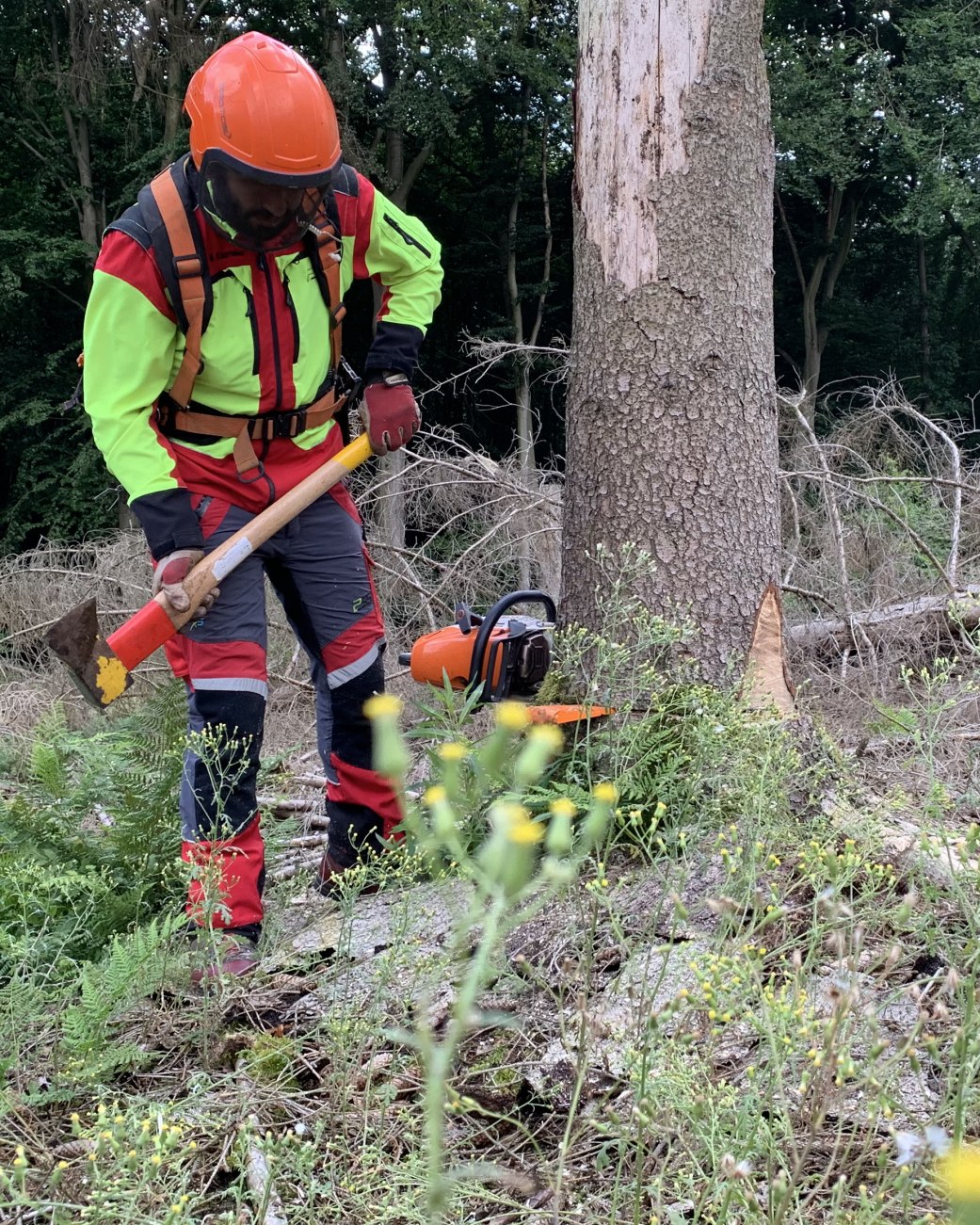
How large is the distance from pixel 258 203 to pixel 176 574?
973mm

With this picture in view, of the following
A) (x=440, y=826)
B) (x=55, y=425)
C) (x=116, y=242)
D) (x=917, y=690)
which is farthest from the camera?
(x=55, y=425)

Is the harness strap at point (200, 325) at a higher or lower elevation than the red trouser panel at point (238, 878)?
higher

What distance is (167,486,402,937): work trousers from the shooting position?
8.65 ft

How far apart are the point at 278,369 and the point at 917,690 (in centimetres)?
325

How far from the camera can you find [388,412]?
10.2 ft

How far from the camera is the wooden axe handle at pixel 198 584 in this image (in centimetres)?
267

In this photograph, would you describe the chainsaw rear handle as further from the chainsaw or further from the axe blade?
the axe blade

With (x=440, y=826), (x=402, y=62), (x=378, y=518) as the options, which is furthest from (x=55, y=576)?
(x=402, y=62)

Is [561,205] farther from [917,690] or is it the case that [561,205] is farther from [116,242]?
[116,242]

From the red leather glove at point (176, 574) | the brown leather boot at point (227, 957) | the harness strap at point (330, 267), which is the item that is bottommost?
the brown leather boot at point (227, 957)

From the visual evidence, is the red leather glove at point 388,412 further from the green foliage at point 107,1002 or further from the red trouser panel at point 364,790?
the green foliage at point 107,1002

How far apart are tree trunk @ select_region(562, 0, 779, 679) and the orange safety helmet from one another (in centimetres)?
99

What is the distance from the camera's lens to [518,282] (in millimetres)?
16734

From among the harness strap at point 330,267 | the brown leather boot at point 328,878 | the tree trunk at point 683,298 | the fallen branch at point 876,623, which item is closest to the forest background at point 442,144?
the fallen branch at point 876,623
